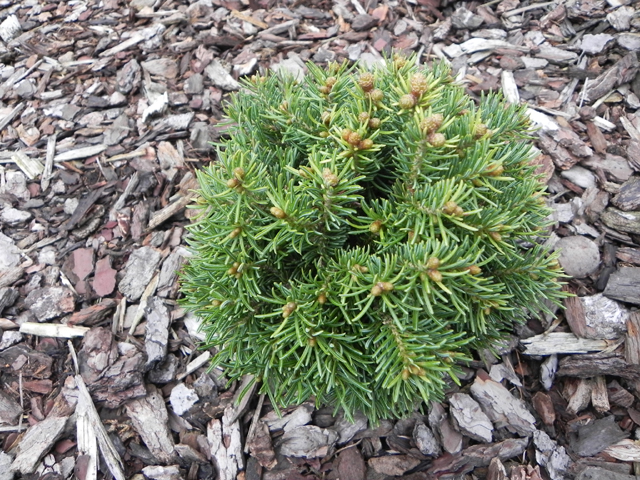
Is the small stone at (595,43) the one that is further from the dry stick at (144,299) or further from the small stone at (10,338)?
→ the small stone at (10,338)

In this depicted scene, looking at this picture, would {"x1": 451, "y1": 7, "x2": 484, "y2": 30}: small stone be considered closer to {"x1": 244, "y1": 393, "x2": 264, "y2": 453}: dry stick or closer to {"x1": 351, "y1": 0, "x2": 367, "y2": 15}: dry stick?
{"x1": 351, "y1": 0, "x2": 367, "y2": 15}: dry stick

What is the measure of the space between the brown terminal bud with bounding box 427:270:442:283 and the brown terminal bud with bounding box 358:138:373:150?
0.62 m

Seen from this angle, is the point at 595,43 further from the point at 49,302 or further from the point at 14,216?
the point at 14,216

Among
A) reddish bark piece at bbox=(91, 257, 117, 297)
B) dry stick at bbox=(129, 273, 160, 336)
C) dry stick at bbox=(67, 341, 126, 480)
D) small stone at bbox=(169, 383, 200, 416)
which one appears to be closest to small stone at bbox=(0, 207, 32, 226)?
reddish bark piece at bbox=(91, 257, 117, 297)

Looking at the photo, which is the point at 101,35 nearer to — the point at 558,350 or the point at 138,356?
the point at 138,356

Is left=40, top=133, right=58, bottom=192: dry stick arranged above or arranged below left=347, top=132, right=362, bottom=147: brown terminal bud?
below

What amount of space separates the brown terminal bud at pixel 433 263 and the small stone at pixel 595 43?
367 centimetres

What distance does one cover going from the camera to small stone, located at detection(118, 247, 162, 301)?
11.9ft

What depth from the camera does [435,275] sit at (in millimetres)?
1898

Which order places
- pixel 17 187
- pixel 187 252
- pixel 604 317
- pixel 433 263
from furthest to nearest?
1. pixel 17 187
2. pixel 187 252
3. pixel 604 317
4. pixel 433 263

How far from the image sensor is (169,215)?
12.8ft

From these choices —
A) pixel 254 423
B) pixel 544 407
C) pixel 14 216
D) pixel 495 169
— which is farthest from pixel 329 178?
pixel 14 216

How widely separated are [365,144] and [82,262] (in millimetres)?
2769

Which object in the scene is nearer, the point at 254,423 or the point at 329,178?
the point at 329,178
